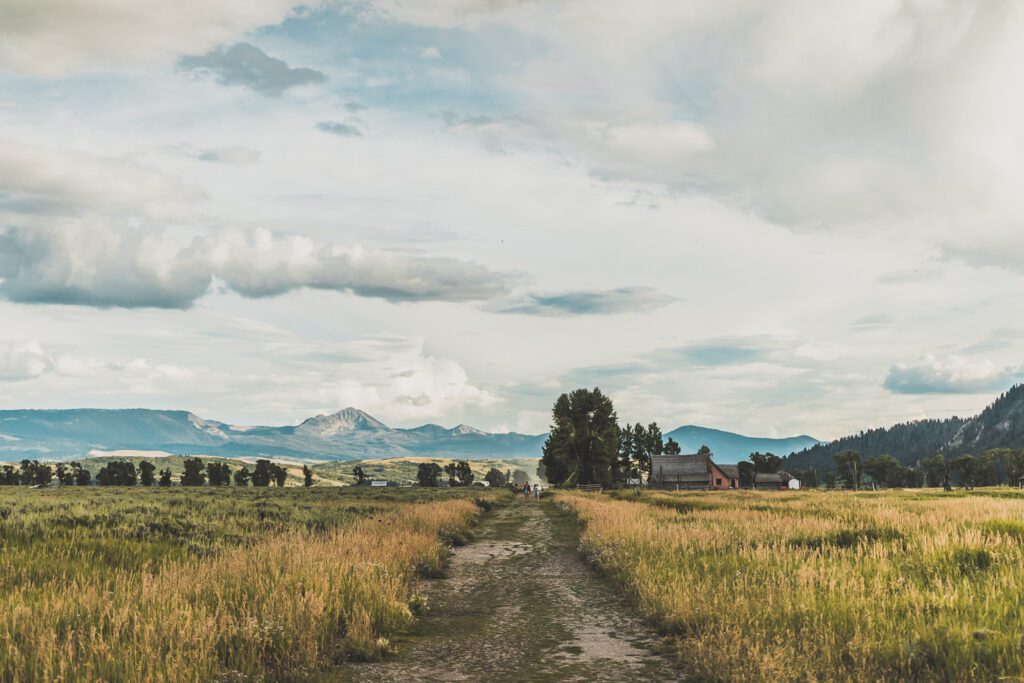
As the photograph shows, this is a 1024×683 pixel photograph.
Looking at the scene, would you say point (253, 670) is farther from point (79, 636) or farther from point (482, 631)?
point (482, 631)

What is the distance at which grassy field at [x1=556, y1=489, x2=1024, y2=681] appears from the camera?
7457 millimetres

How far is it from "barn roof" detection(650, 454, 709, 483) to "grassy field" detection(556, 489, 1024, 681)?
97.6m

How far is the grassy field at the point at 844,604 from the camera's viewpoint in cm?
746

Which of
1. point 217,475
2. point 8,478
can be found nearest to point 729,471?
point 217,475

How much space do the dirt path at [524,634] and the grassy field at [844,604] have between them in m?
0.66

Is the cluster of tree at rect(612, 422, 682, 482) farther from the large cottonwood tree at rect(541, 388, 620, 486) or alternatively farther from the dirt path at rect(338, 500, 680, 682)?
the dirt path at rect(338, 500, 680, 682)

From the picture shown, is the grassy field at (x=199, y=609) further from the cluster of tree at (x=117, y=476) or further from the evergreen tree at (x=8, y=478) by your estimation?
the evergreen tree at (x=8, y=478)

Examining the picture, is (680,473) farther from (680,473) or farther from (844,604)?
(844,604)

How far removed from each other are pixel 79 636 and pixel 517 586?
9577 mm

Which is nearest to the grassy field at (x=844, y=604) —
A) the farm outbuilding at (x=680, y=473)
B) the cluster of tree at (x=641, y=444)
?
the farm outbuilding at (x=680, y=473)

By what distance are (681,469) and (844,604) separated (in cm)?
10719

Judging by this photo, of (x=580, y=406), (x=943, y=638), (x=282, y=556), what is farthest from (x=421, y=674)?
(x=580, y=406)

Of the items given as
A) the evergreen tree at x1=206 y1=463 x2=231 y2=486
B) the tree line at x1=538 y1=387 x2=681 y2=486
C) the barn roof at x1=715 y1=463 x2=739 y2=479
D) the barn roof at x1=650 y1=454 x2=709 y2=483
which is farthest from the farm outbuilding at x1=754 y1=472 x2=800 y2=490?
the evergreen tree at x1=206 y1=463 x2=231 y2=486

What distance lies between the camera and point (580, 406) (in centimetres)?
9488
